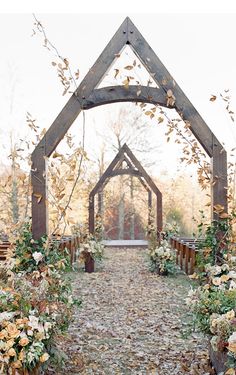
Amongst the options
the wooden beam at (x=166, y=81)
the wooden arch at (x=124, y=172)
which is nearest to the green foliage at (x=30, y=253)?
the wooden beam at (x=166, y=81)

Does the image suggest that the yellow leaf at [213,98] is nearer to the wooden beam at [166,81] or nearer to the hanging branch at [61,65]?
the wooden beam at [166,81]

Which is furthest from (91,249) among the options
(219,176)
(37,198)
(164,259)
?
(219,176)

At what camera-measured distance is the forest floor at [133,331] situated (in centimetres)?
388

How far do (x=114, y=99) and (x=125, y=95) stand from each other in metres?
0.13

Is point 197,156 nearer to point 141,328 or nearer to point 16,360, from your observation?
point 141,328

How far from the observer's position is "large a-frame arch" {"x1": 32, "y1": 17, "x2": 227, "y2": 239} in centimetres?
474

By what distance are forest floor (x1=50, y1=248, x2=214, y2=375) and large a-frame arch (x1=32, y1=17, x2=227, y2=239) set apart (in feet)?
4.69

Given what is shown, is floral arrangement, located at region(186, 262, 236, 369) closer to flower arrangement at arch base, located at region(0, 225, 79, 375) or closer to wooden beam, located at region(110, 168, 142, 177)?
flower arrangement at arch base, located at region(0, 225, 79, 375)

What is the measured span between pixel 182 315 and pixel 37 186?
8.82ft

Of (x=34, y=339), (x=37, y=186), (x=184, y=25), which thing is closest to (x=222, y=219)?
(x=37, y=186)

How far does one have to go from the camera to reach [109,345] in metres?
4.50

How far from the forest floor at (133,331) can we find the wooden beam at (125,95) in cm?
250

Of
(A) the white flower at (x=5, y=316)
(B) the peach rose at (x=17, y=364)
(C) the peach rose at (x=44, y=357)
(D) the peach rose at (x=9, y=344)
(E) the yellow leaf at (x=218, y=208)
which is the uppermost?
(E) the yellow leaf at (x=218, y=208)

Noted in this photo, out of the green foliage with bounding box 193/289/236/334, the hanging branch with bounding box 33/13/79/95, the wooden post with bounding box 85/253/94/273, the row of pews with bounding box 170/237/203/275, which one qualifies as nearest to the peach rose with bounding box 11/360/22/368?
the green foliage with bounding box 193/289/236/334
